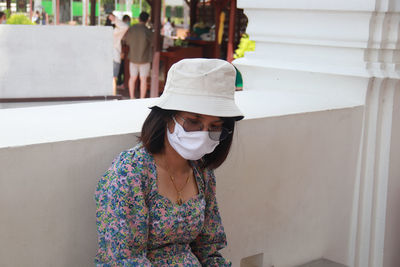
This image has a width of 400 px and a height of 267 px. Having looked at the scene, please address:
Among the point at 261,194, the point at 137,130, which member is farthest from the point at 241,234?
the point at 137,130

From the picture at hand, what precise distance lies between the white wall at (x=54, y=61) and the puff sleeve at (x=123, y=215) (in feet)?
17.2

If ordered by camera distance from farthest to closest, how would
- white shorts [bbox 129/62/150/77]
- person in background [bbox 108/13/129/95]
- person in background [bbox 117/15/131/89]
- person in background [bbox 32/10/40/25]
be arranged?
person in background [bbox 32/10/40/25] < person in background [bbox 117/15/131/89] < person in background [bbox 108/13/129/95] < white shorts [bbox 129/62/150/77]

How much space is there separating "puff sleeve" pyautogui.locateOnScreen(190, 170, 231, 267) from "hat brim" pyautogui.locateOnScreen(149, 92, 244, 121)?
0.32 meters

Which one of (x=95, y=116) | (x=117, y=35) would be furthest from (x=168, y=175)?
(x=117, y=35)

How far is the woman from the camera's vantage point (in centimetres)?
171

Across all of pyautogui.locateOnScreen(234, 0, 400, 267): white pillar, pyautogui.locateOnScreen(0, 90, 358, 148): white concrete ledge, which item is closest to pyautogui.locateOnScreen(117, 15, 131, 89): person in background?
pyautogui.locateOnScreen(234, 0, 400, 267): white pillar

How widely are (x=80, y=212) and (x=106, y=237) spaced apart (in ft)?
0.93

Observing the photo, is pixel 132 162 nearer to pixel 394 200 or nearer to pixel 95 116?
pixel 95 116

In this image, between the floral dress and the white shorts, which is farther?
the white shorts

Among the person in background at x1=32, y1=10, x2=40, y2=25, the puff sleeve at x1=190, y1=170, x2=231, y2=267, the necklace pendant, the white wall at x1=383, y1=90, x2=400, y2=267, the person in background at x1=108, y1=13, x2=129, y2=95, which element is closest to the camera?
the necklace pendant

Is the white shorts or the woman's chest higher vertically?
the woman's chest

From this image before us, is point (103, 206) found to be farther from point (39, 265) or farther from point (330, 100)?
point (330, 100)

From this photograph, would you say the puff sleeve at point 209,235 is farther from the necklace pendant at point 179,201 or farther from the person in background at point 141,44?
the person in background at point 141,44

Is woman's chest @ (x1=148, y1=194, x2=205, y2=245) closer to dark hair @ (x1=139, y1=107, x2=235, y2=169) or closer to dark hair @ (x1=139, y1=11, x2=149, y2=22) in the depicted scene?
dark hair @ (x1=139, y1=107, x2=235, y2=169)
